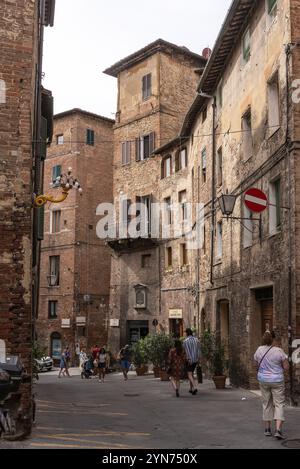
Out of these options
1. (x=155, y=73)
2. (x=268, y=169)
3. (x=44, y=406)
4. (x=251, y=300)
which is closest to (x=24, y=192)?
(x=44, y=406)

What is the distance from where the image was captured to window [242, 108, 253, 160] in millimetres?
17469

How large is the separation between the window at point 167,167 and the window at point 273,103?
16001 millimetres

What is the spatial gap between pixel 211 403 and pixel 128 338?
1997cm

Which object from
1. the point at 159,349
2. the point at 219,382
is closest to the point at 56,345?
the point at 159,349

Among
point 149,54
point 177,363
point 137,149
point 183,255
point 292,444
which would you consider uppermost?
point 149,54

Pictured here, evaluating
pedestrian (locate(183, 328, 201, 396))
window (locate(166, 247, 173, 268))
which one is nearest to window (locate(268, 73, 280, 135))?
pedestrian (locate(183, 328, 201, 396))

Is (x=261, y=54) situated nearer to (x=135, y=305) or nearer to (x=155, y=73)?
(x=155, y=73)

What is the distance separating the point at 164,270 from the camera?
102ft

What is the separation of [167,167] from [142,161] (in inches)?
89.8

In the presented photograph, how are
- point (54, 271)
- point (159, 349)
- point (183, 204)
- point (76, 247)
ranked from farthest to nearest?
point (54, 271)
point (76, 247)
point (183, 204)
point (159, 349)

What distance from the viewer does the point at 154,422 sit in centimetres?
1078

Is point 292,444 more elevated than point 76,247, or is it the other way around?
point 76,247

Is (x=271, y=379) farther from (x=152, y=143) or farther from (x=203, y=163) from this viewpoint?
(x=152, y=143)

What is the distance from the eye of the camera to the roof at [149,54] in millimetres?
32312
